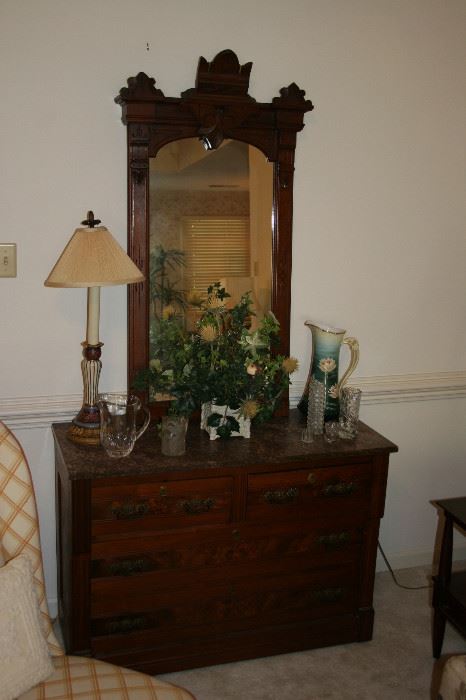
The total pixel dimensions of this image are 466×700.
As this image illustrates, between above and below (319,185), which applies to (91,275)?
below

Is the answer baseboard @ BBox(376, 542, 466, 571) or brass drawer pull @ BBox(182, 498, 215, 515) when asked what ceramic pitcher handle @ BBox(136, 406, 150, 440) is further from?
baseboard @ BBox(376, 542, 466, 571)

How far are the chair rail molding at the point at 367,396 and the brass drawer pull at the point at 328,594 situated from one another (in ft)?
2.23

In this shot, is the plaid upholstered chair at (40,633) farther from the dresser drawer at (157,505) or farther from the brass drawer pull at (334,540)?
the brass drawer pull at (334,540)

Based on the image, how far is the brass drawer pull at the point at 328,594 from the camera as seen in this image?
8.01 feet

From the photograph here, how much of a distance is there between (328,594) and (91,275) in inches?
53.5

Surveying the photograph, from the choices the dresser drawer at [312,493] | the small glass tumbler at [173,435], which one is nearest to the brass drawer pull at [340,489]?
the dresser drawer at [312,493]

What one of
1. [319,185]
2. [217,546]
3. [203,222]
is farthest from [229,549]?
[319,185]

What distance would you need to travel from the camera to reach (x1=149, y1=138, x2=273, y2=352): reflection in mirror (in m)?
2.38

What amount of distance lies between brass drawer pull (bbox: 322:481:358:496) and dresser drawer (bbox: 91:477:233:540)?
0.34 meters

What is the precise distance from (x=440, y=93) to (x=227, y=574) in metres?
1.94

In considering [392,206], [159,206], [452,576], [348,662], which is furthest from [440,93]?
[348,662]

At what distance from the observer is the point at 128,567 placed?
2195 millimetres

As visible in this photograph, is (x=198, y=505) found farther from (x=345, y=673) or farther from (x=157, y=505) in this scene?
(x=345, y=673)

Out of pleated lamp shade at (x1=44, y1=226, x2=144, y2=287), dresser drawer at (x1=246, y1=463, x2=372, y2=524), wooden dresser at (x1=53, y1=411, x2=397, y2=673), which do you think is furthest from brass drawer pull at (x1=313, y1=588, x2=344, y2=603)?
pleated lamp shade at (x1=44, y1=226, x2=144, y2=287)
